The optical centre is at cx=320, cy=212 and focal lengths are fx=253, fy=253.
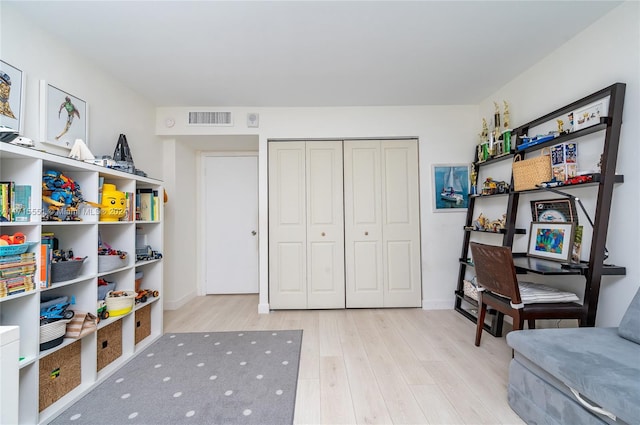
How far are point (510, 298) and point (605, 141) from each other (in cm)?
115

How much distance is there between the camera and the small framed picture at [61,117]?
66.1 inches

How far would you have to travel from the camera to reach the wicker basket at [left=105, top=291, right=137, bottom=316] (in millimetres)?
1847

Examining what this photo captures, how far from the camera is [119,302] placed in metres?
1.87

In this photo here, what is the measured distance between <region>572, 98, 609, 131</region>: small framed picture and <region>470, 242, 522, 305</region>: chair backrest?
99 cm

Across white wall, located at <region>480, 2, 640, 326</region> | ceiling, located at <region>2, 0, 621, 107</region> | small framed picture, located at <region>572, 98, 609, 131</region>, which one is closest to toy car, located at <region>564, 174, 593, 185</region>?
white wall, located at <region>480, 2, 640, 326</region>

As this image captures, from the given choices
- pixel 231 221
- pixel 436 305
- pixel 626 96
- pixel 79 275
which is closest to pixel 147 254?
pixel 79 275

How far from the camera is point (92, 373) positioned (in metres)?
1.66

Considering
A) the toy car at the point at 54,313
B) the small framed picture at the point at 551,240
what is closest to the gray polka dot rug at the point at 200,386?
the toy car at the point at 54,313

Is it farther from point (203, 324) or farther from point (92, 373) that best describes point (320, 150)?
point (92, 373)

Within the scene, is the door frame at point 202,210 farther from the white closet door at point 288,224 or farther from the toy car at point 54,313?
the toy car at point 54,313

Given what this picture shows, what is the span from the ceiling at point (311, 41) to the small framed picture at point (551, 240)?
4.65 ft

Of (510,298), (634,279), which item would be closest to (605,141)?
(634,279)

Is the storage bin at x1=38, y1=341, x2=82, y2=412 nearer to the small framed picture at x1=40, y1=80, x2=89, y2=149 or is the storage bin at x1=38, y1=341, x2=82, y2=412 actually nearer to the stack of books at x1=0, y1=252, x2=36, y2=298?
the stack of books at x1=0, y1=252, x2=36, y2=298

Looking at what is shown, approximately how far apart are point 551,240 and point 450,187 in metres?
1.17
